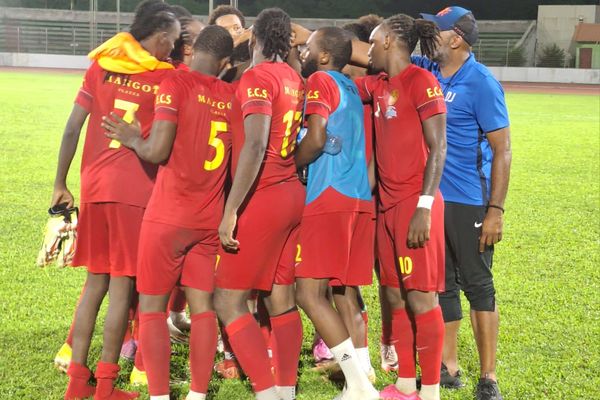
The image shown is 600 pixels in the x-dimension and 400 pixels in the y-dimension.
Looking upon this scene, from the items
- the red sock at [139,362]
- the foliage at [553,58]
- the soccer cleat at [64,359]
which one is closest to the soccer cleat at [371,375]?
the red sock at [139,362]

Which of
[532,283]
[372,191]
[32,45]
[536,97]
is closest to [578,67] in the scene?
[536,97]

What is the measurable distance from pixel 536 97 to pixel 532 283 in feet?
103

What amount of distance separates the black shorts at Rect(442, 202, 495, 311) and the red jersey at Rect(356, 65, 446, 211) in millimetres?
588

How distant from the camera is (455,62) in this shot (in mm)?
5012

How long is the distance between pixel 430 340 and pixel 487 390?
0.64 metres

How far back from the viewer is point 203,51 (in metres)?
4.17

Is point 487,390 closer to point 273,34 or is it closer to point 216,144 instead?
point 216,144

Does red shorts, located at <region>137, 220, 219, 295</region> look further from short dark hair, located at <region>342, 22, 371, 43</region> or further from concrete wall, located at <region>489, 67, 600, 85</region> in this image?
concrete wall, located at <region>489, 67, 600, 85</region>

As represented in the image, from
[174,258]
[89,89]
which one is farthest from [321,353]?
[89,89]

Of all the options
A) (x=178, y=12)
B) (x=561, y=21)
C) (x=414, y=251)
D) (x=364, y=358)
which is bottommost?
(x=364, y=358)

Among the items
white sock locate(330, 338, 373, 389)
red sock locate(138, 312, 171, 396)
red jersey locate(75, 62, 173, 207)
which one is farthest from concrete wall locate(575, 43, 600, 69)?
red sock locate(138, 312, 171, 396)

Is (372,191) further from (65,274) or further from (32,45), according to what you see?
(32,45)

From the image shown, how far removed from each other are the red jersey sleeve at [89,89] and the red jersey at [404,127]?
152 centimetres

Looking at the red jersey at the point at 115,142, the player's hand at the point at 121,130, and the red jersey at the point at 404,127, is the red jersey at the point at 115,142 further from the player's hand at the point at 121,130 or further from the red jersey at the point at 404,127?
the red jersey at the point at 404,127
